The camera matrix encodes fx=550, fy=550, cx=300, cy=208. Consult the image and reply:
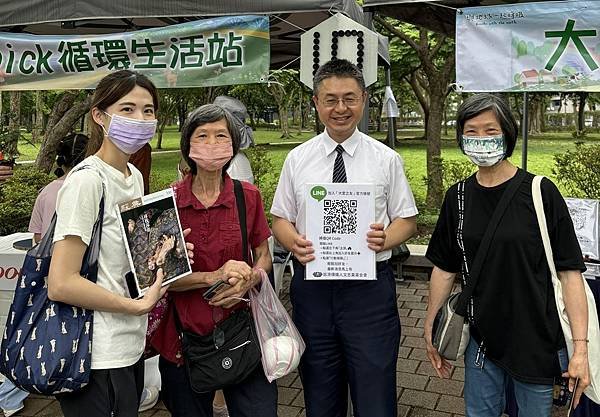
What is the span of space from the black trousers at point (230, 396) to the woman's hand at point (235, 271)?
1.34 feet

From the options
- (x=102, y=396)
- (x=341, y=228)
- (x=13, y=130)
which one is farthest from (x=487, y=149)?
(x=13, y=130)

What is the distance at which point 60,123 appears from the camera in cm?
812

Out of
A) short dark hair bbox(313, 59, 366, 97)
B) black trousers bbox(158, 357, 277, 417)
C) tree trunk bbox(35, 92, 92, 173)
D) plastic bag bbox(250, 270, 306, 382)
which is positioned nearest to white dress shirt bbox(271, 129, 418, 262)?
short dark hair bbox(313, 59, 366, 97)

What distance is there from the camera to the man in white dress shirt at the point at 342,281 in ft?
7.80

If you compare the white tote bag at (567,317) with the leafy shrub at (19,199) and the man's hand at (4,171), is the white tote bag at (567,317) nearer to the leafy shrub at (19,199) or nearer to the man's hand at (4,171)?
the man's hand at (4,171)

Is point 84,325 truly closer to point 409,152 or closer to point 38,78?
point 38,78

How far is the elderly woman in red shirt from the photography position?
7.18 ft

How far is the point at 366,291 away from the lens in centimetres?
239

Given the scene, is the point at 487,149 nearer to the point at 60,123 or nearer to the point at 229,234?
the point at 229,234

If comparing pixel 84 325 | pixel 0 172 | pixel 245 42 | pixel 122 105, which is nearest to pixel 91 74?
pixel 0 172

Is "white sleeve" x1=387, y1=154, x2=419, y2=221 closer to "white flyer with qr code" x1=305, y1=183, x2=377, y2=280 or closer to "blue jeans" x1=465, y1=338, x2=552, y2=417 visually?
"white flyer with qr code" x1=305, y1=183, x2=377, y2=280

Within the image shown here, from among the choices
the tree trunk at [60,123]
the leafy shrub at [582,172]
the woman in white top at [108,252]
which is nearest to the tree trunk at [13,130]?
the tree trunk at [60,123]

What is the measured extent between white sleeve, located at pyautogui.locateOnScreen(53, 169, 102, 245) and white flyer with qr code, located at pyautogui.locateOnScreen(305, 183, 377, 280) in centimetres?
91

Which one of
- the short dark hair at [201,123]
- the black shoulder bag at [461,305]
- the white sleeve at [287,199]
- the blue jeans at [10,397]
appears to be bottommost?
the blue jeans at [10,397]
